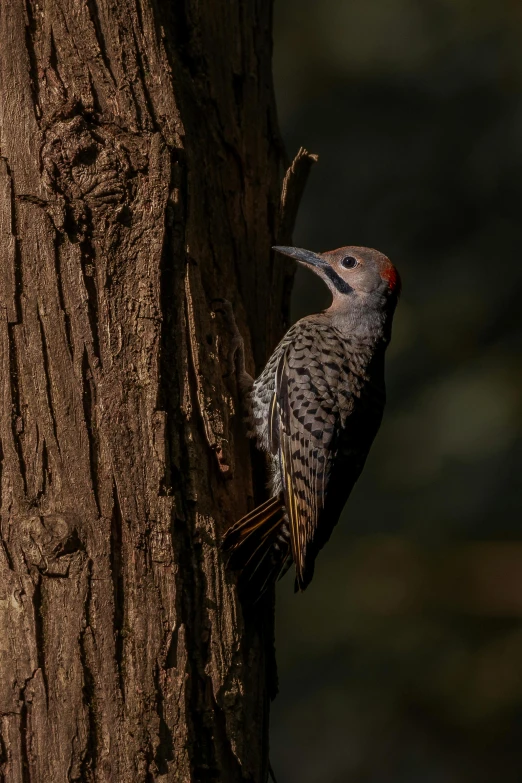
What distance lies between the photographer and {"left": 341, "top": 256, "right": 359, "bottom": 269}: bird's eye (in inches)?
163

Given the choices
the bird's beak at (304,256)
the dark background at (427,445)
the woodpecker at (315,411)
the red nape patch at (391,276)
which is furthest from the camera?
the dark background at (427,445)

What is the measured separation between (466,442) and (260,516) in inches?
138

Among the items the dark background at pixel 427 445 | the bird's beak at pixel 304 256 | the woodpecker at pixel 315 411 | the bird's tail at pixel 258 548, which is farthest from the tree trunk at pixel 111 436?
the dark background at pixel 427 445

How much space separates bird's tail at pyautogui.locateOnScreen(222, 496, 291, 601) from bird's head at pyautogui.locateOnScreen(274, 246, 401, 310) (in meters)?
1.13

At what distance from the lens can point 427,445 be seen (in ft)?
21.8

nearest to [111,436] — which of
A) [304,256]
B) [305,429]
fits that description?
[305,429]

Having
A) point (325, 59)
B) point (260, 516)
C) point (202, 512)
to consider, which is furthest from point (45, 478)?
point (325, 59)

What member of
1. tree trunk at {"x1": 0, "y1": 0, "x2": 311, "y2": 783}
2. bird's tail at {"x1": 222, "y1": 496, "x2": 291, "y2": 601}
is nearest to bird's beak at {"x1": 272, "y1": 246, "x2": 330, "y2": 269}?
tree trunk at {"x1": 0, "y1": 0, "x2": 311, "y2": 783}

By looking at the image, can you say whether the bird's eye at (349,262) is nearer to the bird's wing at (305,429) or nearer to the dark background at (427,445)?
the bird's wing at (305,429)

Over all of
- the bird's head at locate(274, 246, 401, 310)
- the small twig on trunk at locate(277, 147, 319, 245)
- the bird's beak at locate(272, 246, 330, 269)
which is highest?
the small twig on trunk at locate(277, 147, 319, 245)

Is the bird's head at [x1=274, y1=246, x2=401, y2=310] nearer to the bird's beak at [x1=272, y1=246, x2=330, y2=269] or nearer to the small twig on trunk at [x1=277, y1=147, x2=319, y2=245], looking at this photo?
the bird's beak at [x1=272, y1=246, x2=330, y2=269]

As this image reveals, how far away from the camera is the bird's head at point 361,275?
162 inches

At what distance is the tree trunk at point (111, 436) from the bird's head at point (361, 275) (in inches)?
42.5

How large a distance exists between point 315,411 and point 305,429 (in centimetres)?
9
